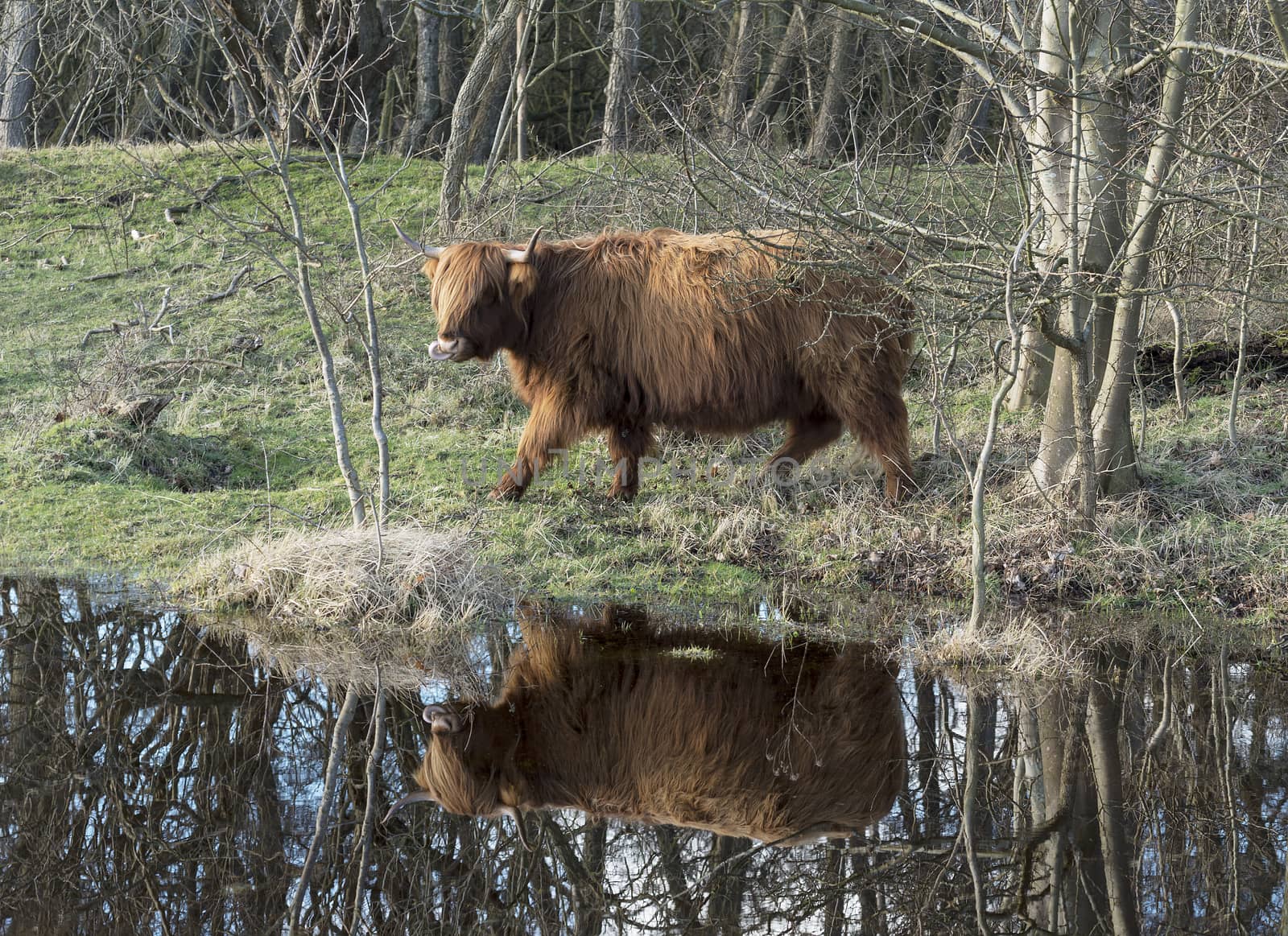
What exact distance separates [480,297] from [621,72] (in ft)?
25.6

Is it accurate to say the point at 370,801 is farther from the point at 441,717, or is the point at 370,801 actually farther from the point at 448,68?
the point at 448,68

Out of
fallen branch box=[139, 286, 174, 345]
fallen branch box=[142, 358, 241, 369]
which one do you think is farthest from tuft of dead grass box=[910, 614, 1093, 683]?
fallen branch box=[139, 286, 174, 345]

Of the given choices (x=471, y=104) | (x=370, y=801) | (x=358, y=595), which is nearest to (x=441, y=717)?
(x=370, y=801)

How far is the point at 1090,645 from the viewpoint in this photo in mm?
6004

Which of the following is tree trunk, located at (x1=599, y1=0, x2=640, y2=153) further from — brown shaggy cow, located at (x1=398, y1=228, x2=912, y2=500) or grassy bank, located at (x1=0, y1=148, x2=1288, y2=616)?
brown shaggy cow, located at (x1=398, y1=228, x2=912, y2=500)

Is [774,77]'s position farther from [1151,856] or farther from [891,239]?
[1151,856]

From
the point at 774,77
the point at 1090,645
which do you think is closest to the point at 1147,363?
the point at 1090,645

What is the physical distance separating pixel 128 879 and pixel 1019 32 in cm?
535

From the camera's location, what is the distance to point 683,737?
4.90 m

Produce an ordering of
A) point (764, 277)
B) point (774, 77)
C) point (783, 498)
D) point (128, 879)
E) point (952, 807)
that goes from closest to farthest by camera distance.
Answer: point (128, 879) → point (952, 807) → point (764, 277) → point (783, 498) → point (774, 77)

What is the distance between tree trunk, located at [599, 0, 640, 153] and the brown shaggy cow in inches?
262

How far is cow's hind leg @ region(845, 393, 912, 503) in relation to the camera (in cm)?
751

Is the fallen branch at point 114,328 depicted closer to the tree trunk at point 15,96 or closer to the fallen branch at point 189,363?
the fallen branch at point 189,363

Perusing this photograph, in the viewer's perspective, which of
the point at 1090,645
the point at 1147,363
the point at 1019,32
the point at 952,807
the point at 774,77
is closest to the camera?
the point at 952,807
